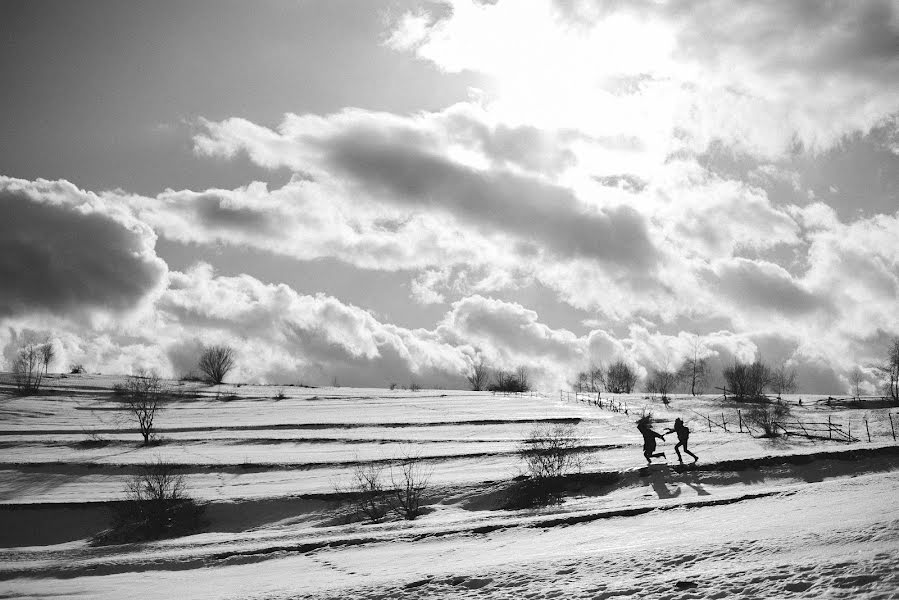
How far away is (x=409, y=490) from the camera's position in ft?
75.7

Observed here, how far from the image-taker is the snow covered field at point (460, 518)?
8766 millimetres

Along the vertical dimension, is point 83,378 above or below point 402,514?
above

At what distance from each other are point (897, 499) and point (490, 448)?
90.1ft

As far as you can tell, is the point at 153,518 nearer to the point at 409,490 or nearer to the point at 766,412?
the point at 409,490

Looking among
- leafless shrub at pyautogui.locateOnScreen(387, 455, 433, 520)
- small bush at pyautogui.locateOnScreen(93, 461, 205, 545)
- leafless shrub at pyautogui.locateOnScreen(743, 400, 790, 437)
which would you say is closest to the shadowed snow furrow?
leafless shrub at pyautogui.locateOnScreen(387, 455, 433, 520)

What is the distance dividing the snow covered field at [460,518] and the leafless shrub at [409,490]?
918mm

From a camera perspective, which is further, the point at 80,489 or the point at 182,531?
the point at 80,489

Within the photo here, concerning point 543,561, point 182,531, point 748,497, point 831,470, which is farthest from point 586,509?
point 182,531

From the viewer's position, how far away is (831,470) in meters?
21.3

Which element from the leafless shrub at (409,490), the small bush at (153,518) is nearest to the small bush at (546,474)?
the leafless shrub at (409,490)

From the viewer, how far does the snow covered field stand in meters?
8.77

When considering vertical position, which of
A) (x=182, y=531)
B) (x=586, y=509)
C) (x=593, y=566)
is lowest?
(x=182, y=531)

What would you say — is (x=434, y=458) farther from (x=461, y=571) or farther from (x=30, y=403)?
(x=30, y=403)

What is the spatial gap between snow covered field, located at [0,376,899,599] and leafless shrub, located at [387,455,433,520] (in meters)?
0.92
